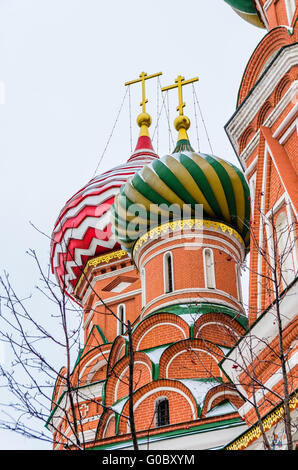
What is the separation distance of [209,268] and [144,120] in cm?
732

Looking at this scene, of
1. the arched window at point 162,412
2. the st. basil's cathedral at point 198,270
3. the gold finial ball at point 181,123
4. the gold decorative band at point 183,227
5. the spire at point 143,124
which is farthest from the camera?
the spire at point 143,124

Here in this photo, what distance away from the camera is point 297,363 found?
6559 mm

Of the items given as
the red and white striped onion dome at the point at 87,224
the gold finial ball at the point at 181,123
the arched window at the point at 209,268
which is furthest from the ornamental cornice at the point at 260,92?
the red and white striped onion dome at the point at 87,224

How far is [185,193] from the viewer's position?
40.8 feet

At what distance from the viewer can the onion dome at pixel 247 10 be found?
1241 cm

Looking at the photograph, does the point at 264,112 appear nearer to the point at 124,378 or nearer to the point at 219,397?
the point at 219,397

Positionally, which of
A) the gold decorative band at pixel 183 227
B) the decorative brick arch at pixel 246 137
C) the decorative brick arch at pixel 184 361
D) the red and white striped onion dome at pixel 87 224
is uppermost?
the red and white striped onion dome at pixel 87 224

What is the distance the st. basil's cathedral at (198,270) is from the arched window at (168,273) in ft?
0.07

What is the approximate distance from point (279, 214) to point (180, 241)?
4686 mm

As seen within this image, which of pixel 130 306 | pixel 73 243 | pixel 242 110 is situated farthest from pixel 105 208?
pixel 242 110

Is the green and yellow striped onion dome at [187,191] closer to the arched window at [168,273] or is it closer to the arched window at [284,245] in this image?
the arched window at [168,273]

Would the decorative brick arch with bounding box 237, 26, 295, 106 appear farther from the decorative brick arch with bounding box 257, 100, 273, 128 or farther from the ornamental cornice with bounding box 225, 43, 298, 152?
the decorative brick arch with bounding box 257, 100, 273, 128

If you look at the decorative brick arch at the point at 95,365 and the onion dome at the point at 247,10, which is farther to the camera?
the decorative brick arch at the point at 95,365
